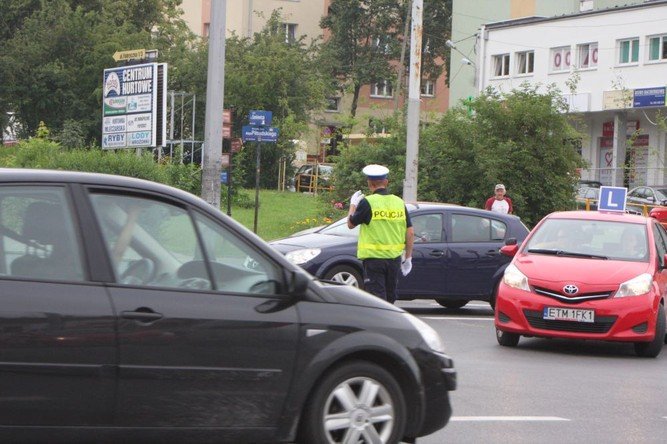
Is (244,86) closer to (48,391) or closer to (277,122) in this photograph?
(277,122)

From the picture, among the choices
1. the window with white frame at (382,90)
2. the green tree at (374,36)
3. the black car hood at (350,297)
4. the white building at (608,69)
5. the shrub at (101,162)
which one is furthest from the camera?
the window with white frame at (382,90)

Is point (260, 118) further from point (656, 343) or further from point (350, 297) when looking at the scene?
point (350, 297)

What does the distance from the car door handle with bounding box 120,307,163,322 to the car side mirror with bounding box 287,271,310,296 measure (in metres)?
0.76

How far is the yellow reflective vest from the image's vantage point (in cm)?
1226

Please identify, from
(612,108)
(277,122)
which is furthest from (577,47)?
(277,122)

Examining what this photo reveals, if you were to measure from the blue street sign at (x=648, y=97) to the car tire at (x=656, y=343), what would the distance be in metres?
41.9

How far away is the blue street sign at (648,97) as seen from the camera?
2131 inches

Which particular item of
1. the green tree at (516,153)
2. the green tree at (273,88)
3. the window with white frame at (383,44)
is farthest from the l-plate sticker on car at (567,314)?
the window with white frame at (383,44)

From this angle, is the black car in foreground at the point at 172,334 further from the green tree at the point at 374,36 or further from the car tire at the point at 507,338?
the green tree at the point at 374,36

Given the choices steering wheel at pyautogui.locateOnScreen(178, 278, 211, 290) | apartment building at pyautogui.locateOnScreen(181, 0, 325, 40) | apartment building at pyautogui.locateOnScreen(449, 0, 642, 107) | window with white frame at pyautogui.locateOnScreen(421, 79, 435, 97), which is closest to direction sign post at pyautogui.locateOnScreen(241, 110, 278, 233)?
steering wheel at pyautogui.locateOnScreen(178, 278, 211, 290)

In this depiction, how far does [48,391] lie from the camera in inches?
237

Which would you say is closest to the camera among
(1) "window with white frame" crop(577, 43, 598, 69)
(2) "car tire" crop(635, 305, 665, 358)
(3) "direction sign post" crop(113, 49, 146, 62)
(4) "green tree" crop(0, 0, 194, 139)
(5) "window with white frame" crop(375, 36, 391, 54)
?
(2) "car tire" crop(635, 305, 665, 358)

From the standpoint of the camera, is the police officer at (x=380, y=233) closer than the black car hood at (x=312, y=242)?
Yes

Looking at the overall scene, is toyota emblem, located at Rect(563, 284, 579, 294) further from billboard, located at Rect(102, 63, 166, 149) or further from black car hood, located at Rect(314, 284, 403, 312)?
billboard, located at Rect(102, 63, 166, 149)
